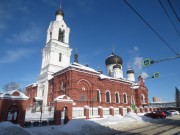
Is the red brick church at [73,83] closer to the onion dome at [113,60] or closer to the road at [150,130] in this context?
the onion dome at [113,60]

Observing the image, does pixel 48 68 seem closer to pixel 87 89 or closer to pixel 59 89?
pixel 59 89

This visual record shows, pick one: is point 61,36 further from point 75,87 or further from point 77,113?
point 77,113

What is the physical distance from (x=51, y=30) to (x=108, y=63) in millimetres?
18806

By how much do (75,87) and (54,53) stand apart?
39.1ft

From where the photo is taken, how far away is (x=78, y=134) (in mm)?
11898

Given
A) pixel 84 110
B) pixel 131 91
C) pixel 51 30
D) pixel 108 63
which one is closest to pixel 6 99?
pixel 84 110

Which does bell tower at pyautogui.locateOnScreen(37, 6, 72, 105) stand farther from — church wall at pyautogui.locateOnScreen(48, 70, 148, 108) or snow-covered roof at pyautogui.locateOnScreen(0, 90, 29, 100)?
snow-covered roof at pyautogui.locateOnScreen(0, 90, 29, 100)

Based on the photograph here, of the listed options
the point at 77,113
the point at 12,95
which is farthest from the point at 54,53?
the point at 12,95

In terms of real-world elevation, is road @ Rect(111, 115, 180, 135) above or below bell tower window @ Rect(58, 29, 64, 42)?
below

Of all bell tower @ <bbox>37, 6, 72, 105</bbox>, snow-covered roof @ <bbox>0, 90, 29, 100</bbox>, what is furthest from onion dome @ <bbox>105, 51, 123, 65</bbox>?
snow-covered roof @ <bbox>0, 90, 29, 100</bbox>

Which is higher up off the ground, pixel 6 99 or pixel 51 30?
pixel 51 30

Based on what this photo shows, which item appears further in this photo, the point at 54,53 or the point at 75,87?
the point at 54,53

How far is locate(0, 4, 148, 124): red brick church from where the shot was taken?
2522 centimetres

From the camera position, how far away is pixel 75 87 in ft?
85.2
